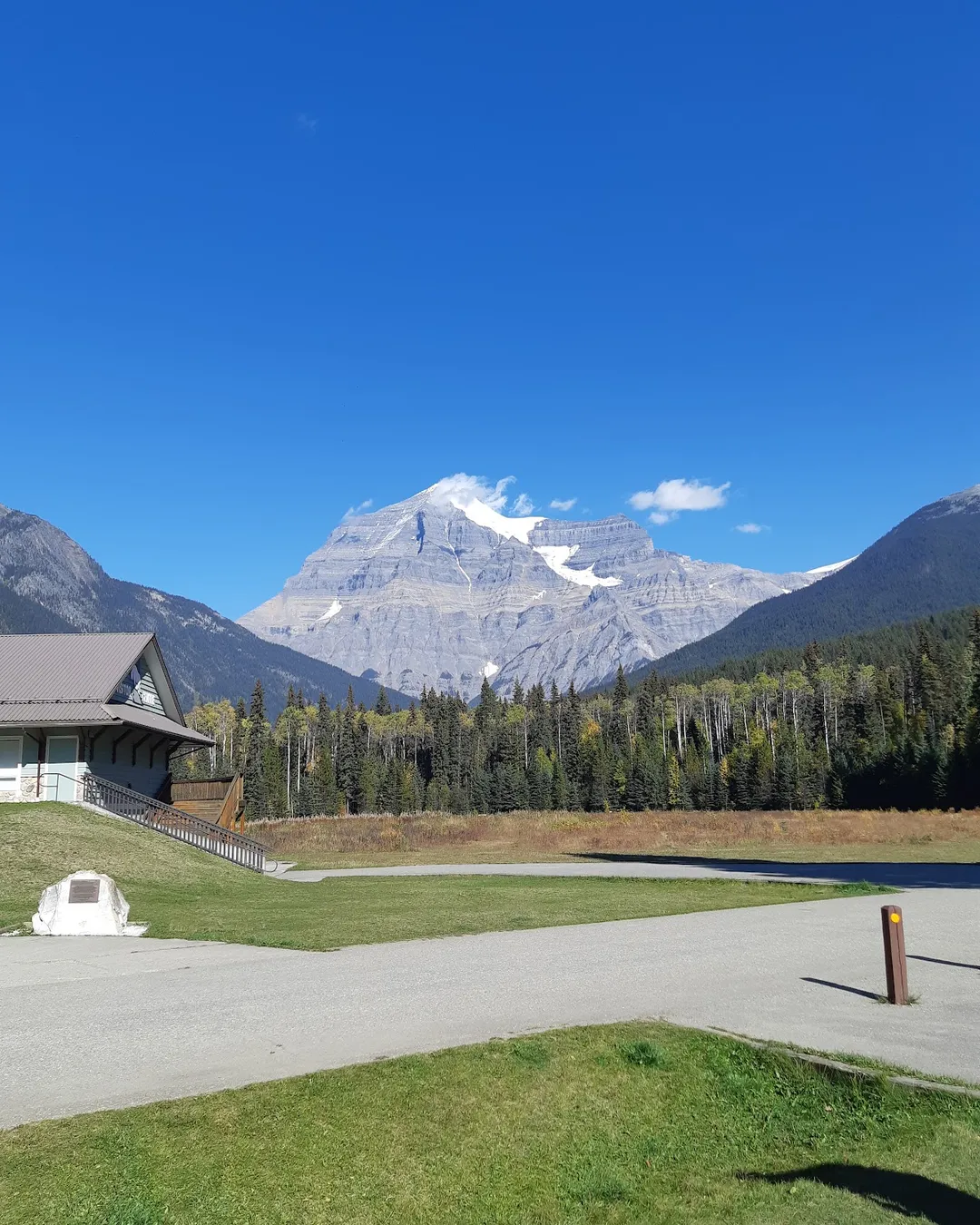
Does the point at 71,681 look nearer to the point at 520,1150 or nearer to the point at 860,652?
the point at 520,1150

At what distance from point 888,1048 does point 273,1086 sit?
5.81m

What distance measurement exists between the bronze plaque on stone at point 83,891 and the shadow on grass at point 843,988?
1211cm

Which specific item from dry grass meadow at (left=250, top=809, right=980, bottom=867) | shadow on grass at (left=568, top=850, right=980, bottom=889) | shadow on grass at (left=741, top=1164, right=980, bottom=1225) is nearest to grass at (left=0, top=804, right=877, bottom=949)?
shadow on grass at (left=568, top=850, right=980, bottom=889)

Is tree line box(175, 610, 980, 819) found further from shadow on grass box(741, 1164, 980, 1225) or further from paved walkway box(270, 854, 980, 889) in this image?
shadow on grass box(741, 1164, 980, 1225)

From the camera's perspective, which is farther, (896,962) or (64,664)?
(64,664)

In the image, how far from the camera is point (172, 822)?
34375mm

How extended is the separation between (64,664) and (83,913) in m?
22.6

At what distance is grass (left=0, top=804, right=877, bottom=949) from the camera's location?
16281 millimetres

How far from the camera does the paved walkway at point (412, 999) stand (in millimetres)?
7922

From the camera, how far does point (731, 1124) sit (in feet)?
23.6

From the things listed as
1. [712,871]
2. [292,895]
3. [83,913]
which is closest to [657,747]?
[712,871]

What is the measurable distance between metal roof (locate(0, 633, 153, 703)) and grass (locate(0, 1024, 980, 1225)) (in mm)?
29271

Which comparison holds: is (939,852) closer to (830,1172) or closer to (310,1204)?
(830,1172)

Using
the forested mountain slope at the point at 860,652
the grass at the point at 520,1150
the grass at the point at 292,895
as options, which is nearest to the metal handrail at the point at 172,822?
the grass at the point at 292,895
